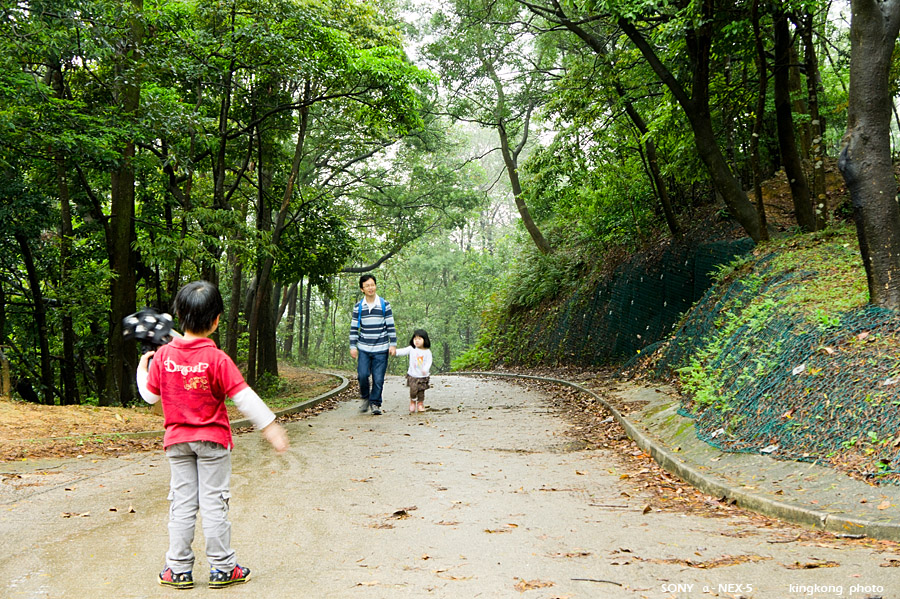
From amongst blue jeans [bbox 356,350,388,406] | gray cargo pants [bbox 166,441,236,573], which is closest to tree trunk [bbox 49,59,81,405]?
blue jeans [bbox 356,350,388,406]

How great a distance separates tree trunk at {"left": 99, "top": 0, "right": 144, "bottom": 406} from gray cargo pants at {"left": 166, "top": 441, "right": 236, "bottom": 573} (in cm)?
1044

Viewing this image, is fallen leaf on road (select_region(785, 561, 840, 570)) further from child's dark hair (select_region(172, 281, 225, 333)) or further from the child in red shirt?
child's dark hair (select_region(172, 281, 225, 333))

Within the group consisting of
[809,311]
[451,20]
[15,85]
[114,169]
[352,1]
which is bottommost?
[809,311]

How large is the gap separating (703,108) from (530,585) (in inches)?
389

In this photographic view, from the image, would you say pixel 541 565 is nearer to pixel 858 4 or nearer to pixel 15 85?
pixel 858 4

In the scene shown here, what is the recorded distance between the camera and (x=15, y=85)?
37.0 feet

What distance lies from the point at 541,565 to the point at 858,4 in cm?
678

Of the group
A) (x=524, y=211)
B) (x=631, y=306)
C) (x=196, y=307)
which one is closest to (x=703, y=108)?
(x=631, y=306)

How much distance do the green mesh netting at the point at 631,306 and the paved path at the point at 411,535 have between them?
7.34 meters

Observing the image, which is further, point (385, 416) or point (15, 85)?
point (385, 416)

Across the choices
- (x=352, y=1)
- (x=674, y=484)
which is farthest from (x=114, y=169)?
(x=674, y=484)

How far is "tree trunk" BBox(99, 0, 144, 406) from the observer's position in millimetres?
13211

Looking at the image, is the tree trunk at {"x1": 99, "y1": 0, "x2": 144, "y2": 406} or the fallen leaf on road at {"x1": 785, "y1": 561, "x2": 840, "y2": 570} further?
the tree trunk at {"x1": 99, "y1": 0, "x2": 144, "y2": 406}

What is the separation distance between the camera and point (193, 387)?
4.07m
